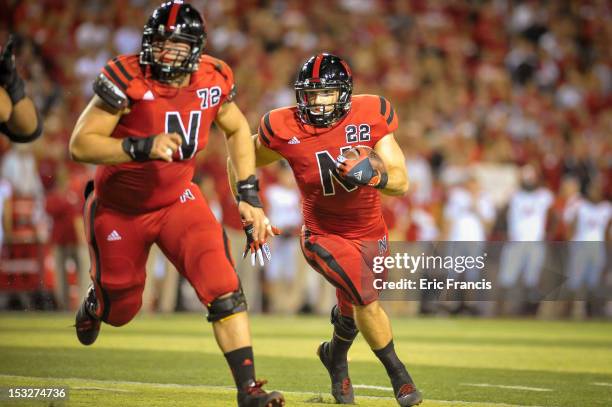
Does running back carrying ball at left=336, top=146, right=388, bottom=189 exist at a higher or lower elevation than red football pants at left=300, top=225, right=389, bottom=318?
higher

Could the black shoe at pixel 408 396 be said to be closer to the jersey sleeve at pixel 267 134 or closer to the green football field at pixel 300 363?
the green football field at pixel 300 363

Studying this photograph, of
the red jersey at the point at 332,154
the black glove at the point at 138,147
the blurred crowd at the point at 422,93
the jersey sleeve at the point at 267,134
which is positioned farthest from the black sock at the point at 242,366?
the blurred crowd at the point at 422,93

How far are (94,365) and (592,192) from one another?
860 centimetres

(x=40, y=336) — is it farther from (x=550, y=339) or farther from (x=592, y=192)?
(x=592, y=192)

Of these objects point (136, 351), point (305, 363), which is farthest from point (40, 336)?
point (305, 363)

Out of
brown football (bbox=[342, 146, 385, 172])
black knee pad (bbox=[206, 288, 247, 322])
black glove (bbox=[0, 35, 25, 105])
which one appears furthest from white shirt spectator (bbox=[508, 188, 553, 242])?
black glove (bbox=[0, 35, 25, 105])

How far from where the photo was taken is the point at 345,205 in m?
6.44

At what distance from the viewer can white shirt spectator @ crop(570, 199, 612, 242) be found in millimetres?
13867

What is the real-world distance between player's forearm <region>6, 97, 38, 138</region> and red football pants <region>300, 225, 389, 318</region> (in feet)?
6.51

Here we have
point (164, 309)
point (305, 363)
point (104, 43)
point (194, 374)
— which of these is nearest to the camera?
point (194, 374)

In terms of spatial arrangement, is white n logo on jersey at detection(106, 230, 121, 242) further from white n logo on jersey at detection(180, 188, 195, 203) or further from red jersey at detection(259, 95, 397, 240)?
red jersey at detection(259, 95, 397, 240)

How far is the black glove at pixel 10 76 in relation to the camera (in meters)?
5.13

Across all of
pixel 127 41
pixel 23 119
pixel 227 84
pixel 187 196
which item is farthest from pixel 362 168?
pixel 127 41

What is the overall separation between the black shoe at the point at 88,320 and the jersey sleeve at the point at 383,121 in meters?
2.04
